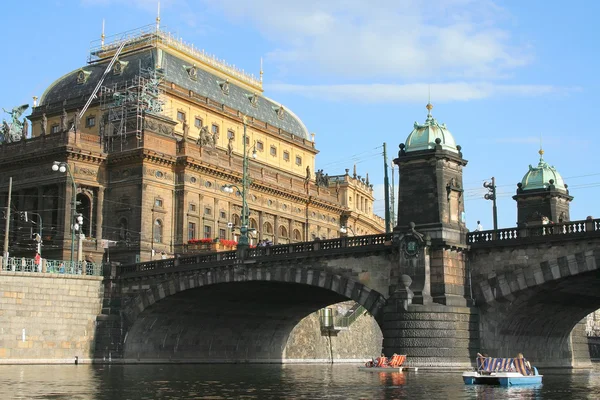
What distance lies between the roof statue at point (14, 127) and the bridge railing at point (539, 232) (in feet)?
220

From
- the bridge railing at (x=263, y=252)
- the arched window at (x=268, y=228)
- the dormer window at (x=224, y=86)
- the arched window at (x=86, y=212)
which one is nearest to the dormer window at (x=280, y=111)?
the dormer window at (x=224, y=86)

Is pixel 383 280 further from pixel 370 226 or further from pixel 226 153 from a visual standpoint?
pixel 370 226

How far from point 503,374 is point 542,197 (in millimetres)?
30156

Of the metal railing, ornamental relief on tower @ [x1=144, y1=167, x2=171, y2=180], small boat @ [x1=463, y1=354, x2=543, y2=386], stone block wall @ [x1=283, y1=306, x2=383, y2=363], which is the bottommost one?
small boat @ [x1=463, y1=354, x2=543, y2=386]

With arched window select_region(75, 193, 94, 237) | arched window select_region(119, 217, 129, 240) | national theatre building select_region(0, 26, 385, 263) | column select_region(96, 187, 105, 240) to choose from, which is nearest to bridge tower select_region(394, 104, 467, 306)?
national theatre building select_region(0, 26, 385, 263)

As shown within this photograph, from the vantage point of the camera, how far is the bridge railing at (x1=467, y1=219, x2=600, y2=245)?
51.4 m

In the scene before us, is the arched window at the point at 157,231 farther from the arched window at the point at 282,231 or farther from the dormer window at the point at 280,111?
the dormer window at the point at 280,111

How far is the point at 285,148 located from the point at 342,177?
1219 centimetres

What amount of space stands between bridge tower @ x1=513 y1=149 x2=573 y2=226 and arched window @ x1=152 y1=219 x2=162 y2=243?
126 ft

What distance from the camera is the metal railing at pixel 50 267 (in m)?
68.4

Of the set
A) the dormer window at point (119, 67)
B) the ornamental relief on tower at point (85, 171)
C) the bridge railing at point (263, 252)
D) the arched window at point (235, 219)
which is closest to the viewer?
the bridge railing at point (263, 252)

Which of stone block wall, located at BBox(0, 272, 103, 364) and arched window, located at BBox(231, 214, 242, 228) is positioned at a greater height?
arched window, located at BBox(231, 214, 242, 228)

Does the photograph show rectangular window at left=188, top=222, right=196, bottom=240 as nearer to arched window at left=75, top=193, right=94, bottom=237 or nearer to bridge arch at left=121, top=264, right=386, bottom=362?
arched window at left=75, top=193, right=94, bottom=237

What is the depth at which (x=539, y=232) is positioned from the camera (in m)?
53.6
